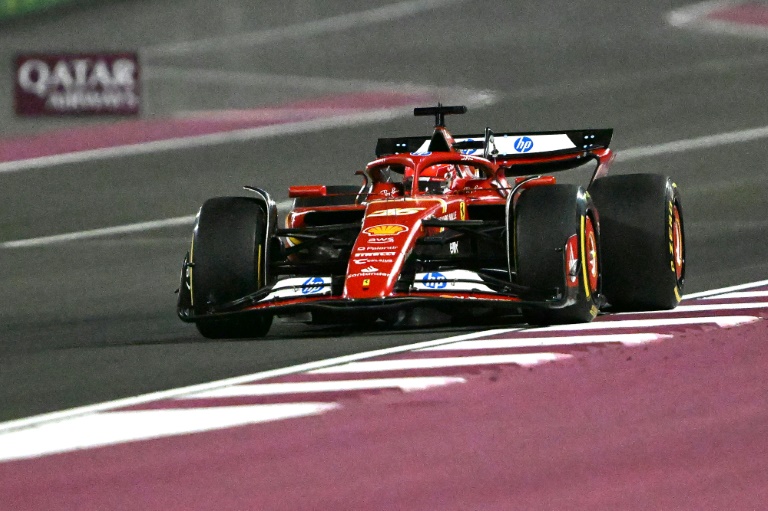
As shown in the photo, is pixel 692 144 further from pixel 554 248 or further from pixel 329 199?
pixel 554 248

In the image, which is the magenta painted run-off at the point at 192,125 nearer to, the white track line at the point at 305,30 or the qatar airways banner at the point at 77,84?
the qatar airways banner at the point at 77,84

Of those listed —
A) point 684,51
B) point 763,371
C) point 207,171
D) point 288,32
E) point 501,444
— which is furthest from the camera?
point 288,32

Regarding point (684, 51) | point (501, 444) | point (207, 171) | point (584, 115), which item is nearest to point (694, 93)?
point (584, 115)

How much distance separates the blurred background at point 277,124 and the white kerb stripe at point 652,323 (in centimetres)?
74

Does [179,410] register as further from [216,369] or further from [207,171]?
[207,171]

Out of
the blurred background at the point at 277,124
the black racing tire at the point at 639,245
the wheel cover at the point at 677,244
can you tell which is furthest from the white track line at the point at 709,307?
the blurred background at the point at 277,124

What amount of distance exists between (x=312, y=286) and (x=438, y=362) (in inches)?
62.7

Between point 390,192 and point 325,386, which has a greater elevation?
point 390,192

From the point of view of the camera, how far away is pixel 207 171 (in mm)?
20984

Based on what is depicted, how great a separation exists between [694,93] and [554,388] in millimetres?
20096

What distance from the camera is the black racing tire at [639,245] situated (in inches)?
394

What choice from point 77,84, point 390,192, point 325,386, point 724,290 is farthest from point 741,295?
point 77,84

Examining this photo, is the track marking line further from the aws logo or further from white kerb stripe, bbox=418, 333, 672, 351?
white kerb stripe, bbox=418, 333, 672, 351

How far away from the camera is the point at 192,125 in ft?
82.5
